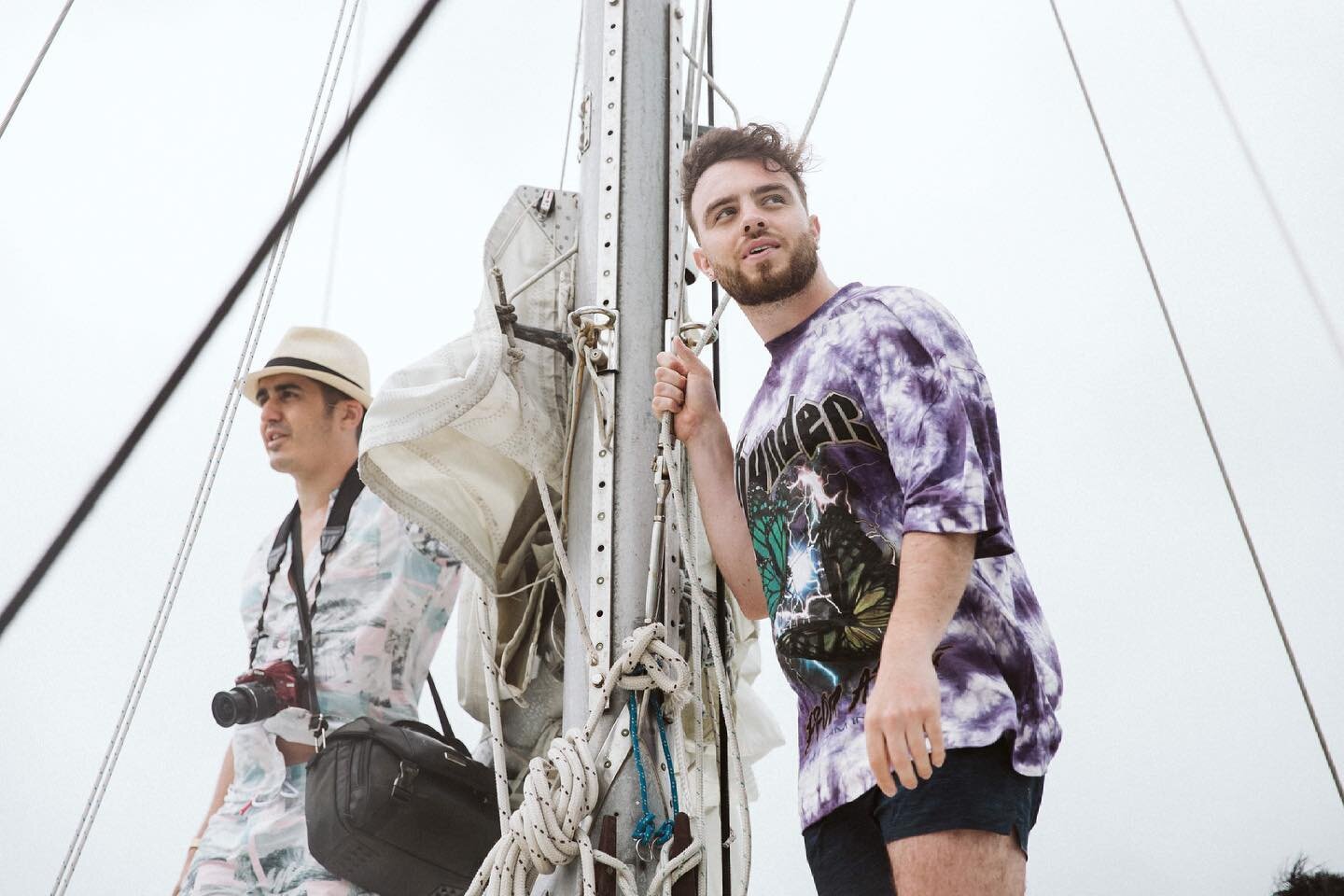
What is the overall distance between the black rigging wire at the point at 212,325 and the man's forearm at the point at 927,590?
149 inches

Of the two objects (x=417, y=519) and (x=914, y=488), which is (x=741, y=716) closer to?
(x=417, y=519)

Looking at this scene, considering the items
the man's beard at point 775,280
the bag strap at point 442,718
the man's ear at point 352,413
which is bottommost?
the bag strap at point 442,718

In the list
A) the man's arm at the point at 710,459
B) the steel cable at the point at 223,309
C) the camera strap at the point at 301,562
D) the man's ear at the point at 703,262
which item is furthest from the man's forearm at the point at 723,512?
the steel cable at the point at 223,309

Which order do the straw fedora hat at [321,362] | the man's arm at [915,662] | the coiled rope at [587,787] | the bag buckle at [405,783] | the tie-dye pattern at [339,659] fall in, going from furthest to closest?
the straw fedora hat at [321,362]
the tie-dye pattern at [339,659]
the bag buckle at [405,783]
the coiled rope at [587,787]
the man's arm at [915,662]

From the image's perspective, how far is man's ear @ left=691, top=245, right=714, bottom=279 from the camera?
2.00m

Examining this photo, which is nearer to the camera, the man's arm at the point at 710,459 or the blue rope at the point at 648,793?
the blue rope at the point at 648,793

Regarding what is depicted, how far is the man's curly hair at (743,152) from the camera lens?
79.4 inches

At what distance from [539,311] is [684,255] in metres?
0.30

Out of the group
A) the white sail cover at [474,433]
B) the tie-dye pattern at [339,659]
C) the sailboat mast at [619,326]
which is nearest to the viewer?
the sailboat mast at [619,326]

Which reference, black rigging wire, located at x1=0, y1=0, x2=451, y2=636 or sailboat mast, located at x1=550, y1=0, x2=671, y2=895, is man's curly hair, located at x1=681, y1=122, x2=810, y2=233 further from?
black rigging wire, located at x1=0, y1=0, x2=451, y2=636

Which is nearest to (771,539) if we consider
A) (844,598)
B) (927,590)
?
(844,598)

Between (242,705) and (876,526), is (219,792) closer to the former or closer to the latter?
(242,705)

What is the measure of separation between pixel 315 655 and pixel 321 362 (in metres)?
0.91

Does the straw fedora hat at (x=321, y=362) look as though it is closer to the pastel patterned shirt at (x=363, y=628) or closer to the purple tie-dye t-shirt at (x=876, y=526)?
the pastel patterned shirt at (x=363, y=628)
